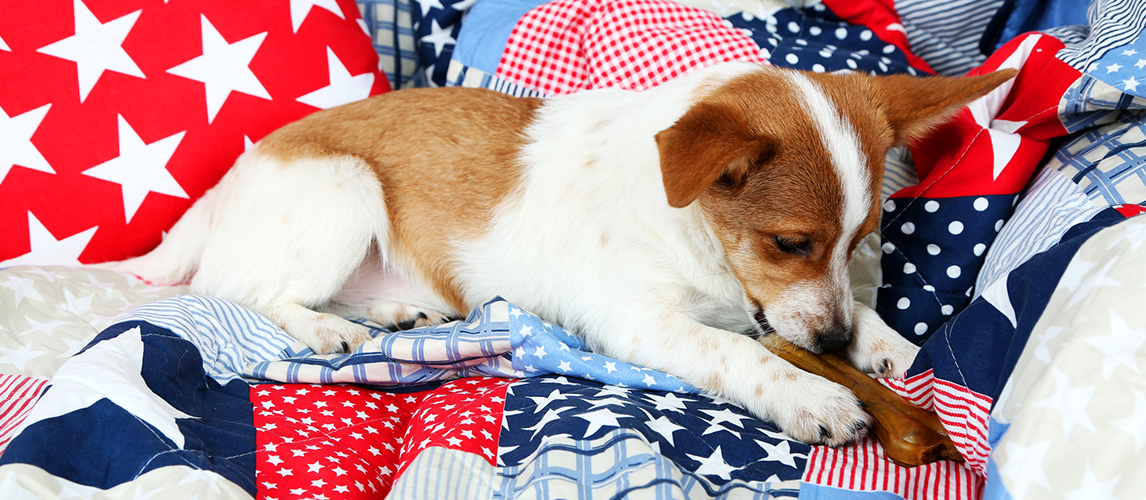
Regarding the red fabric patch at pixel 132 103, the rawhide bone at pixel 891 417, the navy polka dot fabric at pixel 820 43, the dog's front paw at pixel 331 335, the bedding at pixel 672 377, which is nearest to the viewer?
the bedding at pixel 672 377

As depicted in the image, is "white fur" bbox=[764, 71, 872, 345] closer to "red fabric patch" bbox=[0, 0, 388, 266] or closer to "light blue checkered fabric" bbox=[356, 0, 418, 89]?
"red fabric patch" bbox=[0, 0, 388, 266]

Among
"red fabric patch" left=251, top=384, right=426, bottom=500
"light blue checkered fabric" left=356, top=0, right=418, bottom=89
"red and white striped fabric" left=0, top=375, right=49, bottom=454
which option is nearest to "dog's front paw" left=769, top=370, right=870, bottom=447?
"red fabric patch" left=251, top=384, right=426, bottom=500

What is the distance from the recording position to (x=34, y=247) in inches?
102

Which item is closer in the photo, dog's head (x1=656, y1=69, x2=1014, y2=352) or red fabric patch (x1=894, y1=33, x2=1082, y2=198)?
dog's head (x1=656, y1=69, x2=1014, y2=352)

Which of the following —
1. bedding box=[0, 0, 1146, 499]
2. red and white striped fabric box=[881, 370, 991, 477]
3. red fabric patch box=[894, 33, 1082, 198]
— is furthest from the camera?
red fabric patch box=[894, 33, 1082, 198]

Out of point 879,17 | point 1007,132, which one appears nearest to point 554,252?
point 1007,132

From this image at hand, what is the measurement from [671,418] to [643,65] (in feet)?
5.49

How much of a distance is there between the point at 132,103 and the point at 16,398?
1372 millimetres

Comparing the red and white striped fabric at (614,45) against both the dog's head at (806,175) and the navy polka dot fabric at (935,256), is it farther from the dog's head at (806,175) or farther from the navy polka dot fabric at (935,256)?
the navy polka dot fabric at (935,256)

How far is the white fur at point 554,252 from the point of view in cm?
206

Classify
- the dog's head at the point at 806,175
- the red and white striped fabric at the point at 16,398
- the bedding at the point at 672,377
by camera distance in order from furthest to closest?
the dog's head at the point at 806,175 < the red and white striped fabric at the point at 16,398 < the bedding at the point at 672,377

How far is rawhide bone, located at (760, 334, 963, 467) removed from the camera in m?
1.44

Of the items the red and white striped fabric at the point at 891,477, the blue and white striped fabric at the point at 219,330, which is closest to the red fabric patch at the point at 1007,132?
the red and white striped fabric at the point at 891,477

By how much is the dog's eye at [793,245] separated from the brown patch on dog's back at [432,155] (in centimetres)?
94
